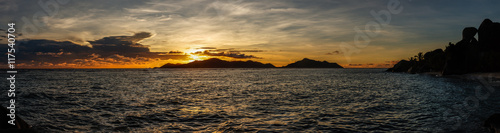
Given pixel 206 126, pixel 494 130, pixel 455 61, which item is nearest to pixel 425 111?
pixel 494 130

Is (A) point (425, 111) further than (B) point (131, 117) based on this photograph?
Yes

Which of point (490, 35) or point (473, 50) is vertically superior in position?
point (490, 35)

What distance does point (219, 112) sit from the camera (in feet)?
74.0

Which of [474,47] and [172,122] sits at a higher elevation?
[474,47]

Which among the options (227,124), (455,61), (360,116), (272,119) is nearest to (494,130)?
(360,116)

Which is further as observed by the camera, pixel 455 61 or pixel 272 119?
pixel 455 61

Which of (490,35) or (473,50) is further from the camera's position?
(473,50)

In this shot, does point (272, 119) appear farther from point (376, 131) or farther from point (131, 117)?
point (131, 117)

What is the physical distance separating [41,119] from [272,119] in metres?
17.5

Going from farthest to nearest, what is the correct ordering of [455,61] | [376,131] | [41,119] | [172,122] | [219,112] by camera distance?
[455,61]
[219,112]
[41,119]
[172,122]
[376,131]

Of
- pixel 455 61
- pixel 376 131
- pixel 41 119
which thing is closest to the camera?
pixel 376 131

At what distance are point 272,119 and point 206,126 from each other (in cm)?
489

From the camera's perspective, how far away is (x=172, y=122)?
18.7 meters

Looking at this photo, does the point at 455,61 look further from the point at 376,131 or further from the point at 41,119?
the point at 41,119
